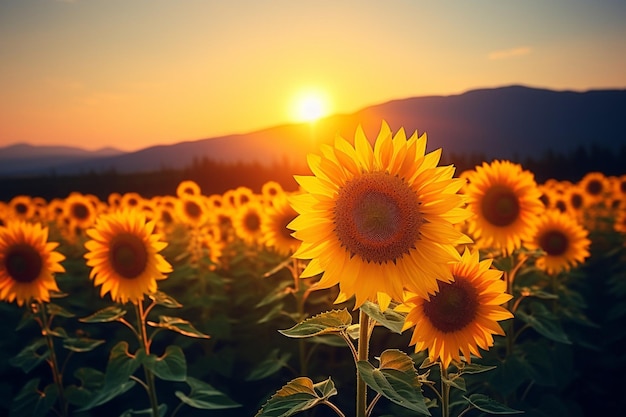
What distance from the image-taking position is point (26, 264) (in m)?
4.65

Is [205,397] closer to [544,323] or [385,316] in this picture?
[385,316]

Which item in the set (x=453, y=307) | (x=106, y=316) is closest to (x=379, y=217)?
(x=453, y=307)

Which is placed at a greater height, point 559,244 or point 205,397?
point 559,244

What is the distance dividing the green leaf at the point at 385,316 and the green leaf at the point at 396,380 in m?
0.13

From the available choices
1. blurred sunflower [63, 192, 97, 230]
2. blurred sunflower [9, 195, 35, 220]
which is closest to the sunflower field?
blurred sunflower [63, 192, 97, 230]

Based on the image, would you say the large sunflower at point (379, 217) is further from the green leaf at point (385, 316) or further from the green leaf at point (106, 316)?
the green leaf at point (106, 316)

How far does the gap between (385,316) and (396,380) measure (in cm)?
37

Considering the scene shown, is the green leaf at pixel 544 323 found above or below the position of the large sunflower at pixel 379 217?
below

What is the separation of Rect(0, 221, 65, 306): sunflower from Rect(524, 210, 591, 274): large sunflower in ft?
16.8

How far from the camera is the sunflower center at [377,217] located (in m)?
2.26

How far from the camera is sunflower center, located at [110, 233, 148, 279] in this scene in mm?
4297

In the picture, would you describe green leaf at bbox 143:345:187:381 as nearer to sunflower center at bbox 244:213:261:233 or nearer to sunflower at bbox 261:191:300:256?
sunflower at bbox 261:191:300:256

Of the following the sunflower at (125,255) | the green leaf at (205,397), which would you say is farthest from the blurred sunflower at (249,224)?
the green leaf at (205,397)

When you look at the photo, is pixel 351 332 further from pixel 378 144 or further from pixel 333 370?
pixel 333 370
